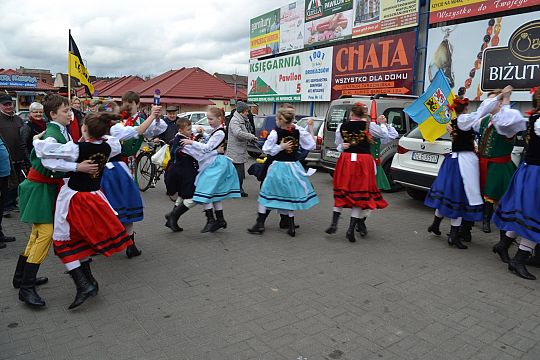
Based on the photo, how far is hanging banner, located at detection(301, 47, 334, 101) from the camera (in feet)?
58.2

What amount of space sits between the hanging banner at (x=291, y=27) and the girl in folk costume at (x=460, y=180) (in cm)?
1524

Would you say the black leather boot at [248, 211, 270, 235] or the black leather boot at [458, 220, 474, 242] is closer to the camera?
the black leather boot at [458, 220, 474, 242]

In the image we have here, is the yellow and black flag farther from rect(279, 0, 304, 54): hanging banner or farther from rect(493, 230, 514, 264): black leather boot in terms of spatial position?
rect(279, 0, 304, 54): hanging banner

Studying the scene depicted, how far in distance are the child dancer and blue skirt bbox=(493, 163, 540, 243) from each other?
3759 millimetres

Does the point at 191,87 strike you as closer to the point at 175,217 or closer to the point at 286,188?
the point at 175,217

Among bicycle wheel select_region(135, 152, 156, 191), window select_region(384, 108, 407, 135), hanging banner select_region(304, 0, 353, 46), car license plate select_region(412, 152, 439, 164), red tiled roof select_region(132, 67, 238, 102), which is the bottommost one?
bicycle wheel select_region(135, 152, 156, 191)

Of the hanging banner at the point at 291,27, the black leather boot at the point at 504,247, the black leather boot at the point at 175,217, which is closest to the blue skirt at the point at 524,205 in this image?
the black leather boot at the point at 504,247

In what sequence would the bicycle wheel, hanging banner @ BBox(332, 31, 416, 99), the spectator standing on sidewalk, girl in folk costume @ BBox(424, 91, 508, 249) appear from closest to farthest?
1. girl in folk costume @ BBox(424, 91, 508, 249)
2. the spectator standing on sidewalk
3. the bicycle wheel
4. hanging banner @ BBox(332, 31, 416, 99)

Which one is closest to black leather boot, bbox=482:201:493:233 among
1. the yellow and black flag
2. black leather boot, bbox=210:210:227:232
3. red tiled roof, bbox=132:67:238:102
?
black leather boot, bbox=210:210:227:232

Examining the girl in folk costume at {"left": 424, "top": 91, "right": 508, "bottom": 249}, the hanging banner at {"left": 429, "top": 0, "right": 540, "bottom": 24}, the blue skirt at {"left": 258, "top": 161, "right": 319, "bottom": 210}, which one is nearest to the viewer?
the girl in folk costume at {"left": 424, "top": 91, "right": 508, "bottom": 249}

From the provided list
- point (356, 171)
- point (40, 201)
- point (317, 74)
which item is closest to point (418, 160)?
point (356, 171)

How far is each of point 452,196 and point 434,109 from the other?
5.70 feet

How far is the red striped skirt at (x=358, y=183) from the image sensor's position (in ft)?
18.8

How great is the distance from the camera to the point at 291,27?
20594 mm
